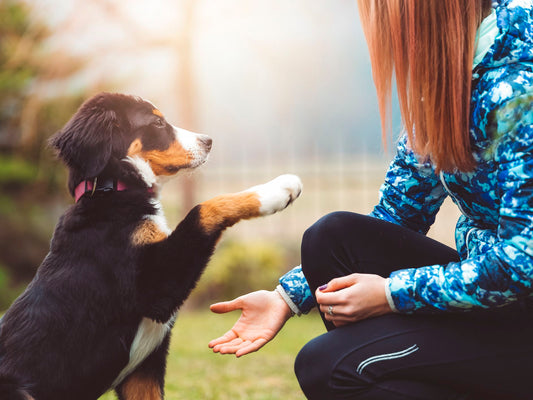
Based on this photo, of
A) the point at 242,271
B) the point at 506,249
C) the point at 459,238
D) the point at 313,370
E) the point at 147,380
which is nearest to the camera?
the point at 506,249

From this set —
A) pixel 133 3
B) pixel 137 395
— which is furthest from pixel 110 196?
pixel 133 3

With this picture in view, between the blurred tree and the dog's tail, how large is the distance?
6.70m

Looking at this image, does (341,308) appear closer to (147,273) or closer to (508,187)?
(508,187)

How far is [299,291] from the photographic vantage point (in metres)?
2.03

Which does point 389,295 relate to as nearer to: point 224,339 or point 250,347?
point 250,347

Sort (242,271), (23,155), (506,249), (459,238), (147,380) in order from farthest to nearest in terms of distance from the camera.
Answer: (23,155) → (242,271) → (147,380) → (459,238) → (506,249)

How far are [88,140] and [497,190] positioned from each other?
4.61 ft

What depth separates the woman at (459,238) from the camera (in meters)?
1.43

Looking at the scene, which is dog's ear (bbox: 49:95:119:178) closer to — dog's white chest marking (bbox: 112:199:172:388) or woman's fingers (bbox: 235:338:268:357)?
dog's white chest marking (bbox: 112:199:172:388)

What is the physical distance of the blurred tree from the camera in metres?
8.25

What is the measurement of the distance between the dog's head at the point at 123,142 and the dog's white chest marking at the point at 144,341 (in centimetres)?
56

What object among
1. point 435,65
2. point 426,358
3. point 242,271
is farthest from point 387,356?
point 242,271

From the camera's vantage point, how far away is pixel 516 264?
55.2 inches

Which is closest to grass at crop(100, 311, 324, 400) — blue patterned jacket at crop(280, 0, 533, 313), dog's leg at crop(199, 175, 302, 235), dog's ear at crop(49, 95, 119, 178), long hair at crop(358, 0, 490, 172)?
dog's leg at crop(199, 175, 302, 235)
